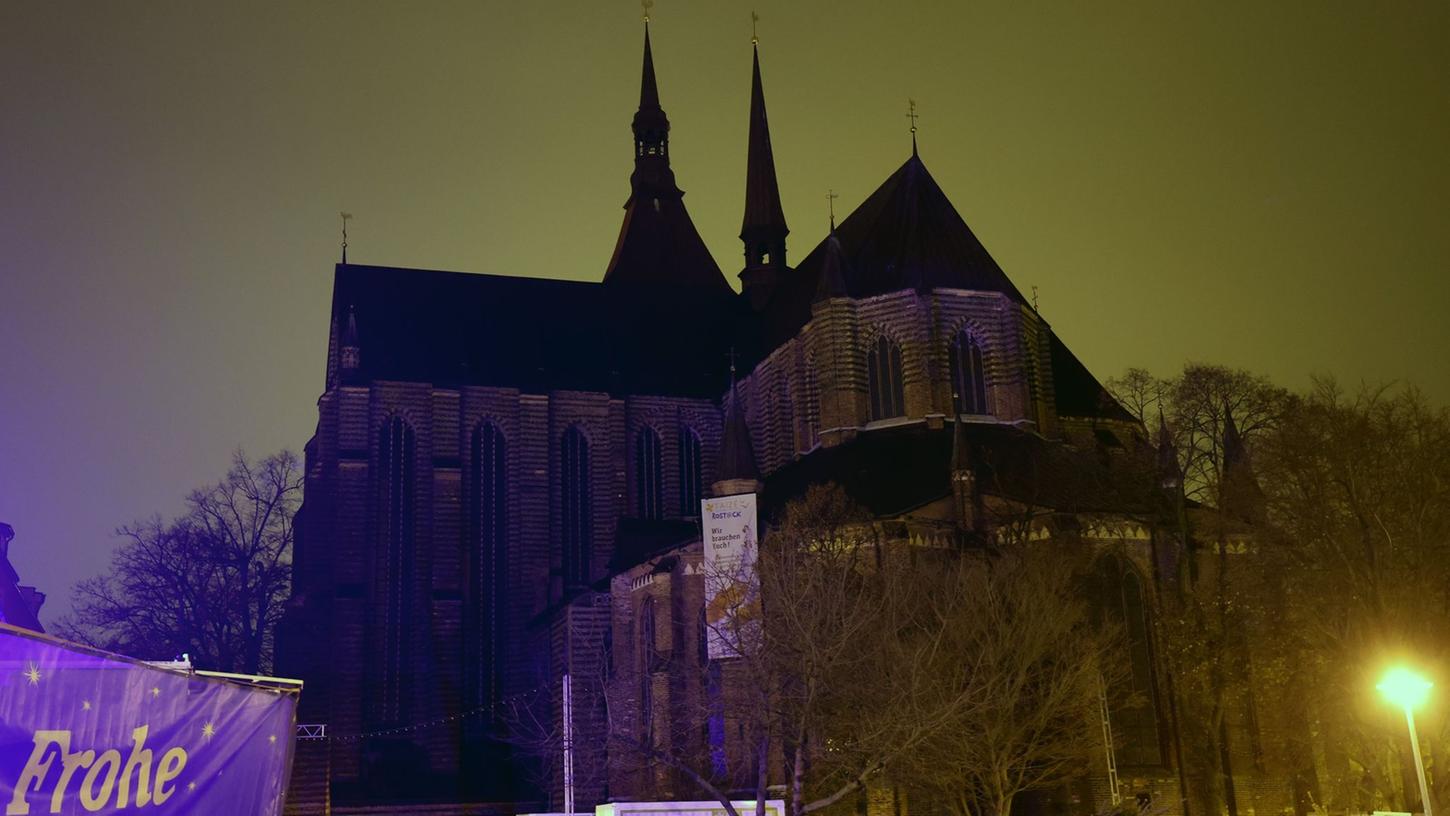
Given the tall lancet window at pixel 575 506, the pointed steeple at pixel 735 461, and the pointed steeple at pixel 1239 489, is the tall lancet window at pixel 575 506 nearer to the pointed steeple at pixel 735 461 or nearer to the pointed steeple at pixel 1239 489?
the pointed steeple at pixel 735 461

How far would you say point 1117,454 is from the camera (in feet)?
166

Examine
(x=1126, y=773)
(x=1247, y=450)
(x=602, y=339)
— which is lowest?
(x=1126, y=773)

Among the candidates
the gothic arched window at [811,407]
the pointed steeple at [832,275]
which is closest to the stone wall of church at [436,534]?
the gothic arched window at [811,407]

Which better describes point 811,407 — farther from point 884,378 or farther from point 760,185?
point 760,185

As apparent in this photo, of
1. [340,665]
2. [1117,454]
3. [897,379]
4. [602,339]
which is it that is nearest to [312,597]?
[340,665]

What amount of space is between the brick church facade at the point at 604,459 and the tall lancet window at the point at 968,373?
71mm

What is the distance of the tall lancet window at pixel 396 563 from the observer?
5812 centimetres

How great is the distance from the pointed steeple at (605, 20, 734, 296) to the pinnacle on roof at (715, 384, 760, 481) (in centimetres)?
→ 1940

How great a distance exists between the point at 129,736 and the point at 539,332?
56.5m

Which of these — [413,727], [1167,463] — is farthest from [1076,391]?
[413,727]

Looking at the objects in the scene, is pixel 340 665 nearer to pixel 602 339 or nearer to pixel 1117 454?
pixel 602 339

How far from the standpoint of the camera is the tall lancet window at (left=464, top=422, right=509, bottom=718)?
197 feet

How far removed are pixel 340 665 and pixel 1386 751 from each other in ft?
117

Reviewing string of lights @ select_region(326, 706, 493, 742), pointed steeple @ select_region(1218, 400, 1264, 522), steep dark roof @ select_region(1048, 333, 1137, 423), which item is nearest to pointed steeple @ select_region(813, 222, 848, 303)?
steep dark roof @ select_region(1048, 333, 1137, 423)
